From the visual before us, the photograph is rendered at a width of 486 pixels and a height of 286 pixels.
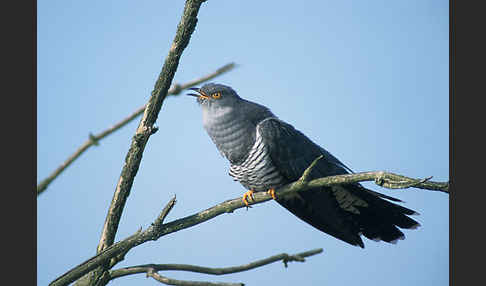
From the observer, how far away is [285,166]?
1.38 meters

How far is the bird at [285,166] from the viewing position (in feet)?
4.49

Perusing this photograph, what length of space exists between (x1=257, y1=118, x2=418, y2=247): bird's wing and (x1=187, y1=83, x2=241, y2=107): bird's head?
138 millimetres

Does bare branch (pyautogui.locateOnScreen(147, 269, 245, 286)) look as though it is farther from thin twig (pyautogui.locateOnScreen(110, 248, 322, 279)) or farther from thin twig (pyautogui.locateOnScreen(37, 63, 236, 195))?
thin twig (pyautogui.locateOnScreen(37, 63, 236, 195))

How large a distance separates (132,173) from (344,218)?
73cm

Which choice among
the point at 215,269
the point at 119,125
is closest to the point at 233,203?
the point at 215,269

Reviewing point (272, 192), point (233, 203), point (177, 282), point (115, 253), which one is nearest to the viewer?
point (177, 282)

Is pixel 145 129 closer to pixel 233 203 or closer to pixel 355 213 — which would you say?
pixel 233 203

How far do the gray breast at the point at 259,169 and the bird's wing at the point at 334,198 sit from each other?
0.02m

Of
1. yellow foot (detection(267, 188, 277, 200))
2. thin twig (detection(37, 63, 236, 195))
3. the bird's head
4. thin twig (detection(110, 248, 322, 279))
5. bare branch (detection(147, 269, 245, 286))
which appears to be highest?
the bird's head

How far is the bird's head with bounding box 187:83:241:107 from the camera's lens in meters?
1.46

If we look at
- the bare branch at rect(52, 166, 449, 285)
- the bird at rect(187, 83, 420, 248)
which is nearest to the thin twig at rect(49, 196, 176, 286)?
the bare branch at rect(52, 166, 449, 285)

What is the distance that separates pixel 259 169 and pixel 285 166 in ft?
0.27

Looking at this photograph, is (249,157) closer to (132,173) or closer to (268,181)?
(268,181)

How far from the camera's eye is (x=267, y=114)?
58.5 inches
